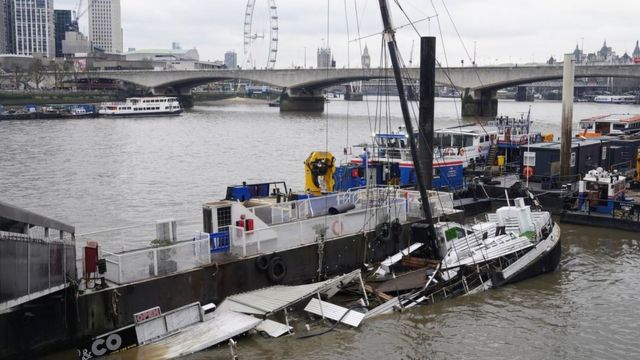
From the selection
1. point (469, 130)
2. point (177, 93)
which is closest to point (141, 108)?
point (177, 93)

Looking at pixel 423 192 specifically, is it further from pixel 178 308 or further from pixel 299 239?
pixel 178 308

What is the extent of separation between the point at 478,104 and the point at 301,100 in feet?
120

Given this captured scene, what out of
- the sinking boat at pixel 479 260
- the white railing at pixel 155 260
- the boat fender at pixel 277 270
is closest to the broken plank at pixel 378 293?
the sinking boat at pixel 479 260

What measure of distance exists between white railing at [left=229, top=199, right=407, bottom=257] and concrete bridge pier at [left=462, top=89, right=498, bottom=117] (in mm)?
78126

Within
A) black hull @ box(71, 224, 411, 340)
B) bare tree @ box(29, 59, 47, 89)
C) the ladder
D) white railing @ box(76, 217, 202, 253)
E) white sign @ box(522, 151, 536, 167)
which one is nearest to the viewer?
black hull @ box(71, 224, 411, 340)

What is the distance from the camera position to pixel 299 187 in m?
39.7

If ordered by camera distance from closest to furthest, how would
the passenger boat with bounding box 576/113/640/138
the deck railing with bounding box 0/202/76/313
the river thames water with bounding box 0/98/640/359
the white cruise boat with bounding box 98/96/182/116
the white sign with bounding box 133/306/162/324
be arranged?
the deck railing with bounding box 0/202/76/313, the white sign with bounding box 133/306/162/324, the river thames water with bounding box 0/98/640/359, the passenger boat with bounding box 576/113/640/138, the white cruise boat with bounding box 98/96/182/116

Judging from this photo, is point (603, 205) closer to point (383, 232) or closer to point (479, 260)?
point (479, 260)

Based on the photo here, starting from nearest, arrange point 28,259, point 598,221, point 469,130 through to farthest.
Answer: point 28,259 → point 598,221 → point 469,130

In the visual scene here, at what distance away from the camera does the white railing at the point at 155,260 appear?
53.0 feet

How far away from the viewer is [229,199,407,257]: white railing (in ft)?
61.8

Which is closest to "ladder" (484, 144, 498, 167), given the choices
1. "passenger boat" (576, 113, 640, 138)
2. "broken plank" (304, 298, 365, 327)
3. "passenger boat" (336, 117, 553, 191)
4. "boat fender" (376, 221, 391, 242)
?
"passenger boat" (336, 117, 553, 191)

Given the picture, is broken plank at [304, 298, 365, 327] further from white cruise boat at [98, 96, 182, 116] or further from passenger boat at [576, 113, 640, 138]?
white cruise boat at [98, 96, 182, 116]

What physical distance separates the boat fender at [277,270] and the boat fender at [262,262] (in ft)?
0.47
